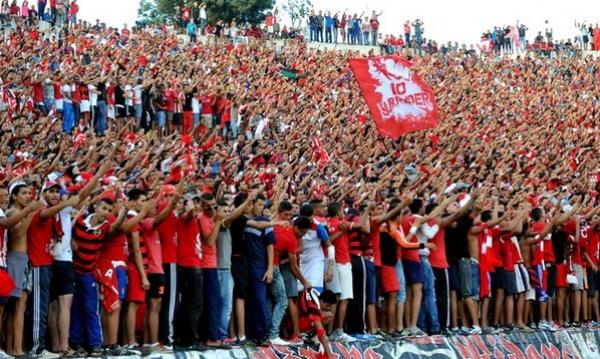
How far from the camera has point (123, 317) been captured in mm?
11844

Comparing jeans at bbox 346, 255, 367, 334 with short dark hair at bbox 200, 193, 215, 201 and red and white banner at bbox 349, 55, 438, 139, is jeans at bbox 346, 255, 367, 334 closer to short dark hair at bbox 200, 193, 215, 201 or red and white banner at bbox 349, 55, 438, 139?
short dark hair at bbox 200, 193, 215, 201

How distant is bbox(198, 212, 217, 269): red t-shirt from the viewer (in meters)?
12.3

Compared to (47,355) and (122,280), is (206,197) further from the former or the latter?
(47,355)

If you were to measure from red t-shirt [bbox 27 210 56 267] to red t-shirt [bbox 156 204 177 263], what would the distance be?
1.51 metres

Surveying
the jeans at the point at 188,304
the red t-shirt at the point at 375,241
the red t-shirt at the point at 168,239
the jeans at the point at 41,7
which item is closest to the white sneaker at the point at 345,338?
the red t-shirt at the point at 375,241

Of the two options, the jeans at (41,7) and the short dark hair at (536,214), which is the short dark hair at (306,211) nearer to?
the short dark hair at (536,214)

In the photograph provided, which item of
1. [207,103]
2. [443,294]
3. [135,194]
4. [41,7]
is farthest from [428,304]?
[41,7]

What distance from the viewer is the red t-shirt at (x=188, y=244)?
40.0 ft

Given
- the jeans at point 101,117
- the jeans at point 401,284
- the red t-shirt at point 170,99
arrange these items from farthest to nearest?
the red t-shirt at point 170,99
the jeans at point 101,117
the jeans at point 401,284

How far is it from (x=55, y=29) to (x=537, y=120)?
14961mm

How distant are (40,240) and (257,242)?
8.91ft

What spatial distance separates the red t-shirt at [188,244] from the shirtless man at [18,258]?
196 cm

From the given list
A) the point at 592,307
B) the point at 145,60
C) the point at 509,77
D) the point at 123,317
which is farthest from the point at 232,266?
the point at 509,77

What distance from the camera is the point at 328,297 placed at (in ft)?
44.6
